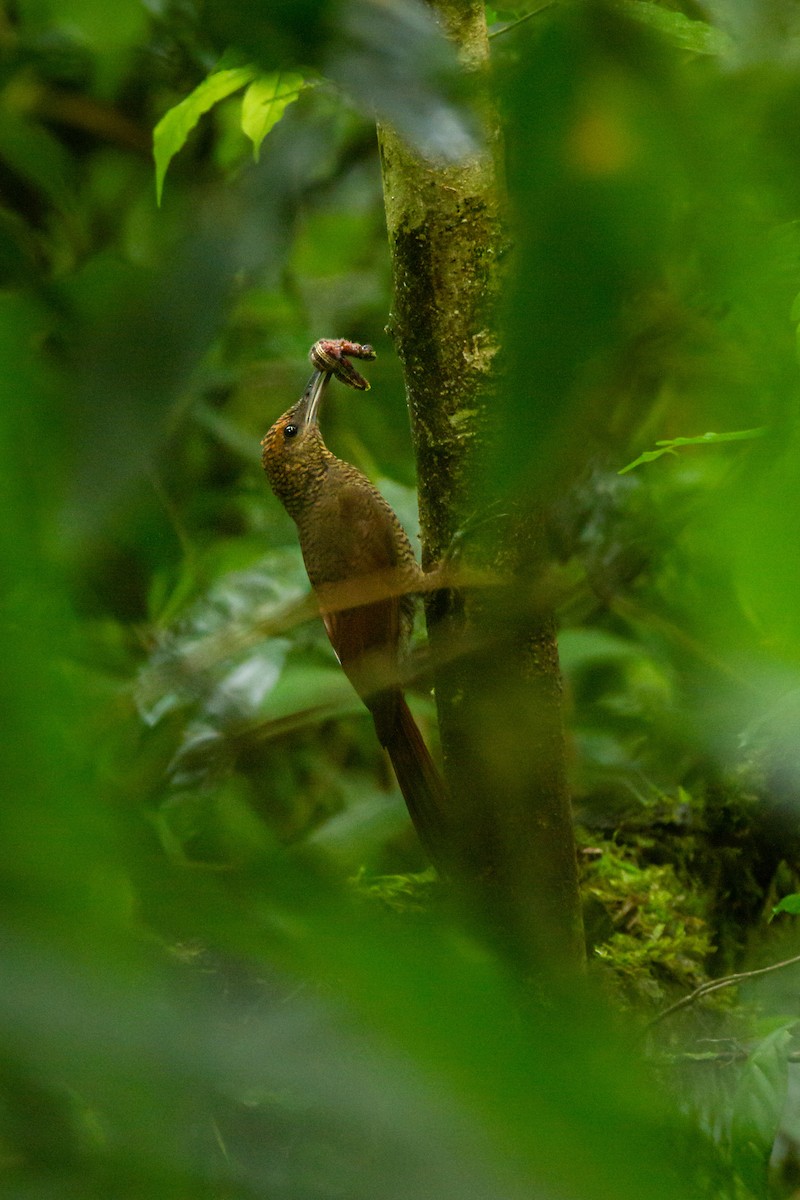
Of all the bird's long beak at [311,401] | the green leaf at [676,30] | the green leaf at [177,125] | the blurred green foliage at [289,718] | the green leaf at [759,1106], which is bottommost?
the green leaf at [759,1106]

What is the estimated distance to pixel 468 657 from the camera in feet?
3.56

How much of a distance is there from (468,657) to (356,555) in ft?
3.52

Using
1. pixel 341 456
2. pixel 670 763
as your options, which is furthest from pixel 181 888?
pixel 341 456

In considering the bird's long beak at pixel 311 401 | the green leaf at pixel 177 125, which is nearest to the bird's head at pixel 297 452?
the bird's long beak at pixel 311 401

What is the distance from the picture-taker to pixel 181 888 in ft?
0.90

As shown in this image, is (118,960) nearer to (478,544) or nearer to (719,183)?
(719,183)

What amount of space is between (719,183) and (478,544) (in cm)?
51

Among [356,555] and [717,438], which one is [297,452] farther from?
[717,438]

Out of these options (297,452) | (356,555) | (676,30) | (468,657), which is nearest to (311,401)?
(297,452)

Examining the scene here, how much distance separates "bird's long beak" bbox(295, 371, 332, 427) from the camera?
7.74 ft

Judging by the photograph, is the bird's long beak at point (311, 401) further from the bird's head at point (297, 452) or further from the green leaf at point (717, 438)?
the green leaf at point (717, 438)

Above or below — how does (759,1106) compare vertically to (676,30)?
below

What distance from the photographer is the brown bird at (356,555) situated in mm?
1750

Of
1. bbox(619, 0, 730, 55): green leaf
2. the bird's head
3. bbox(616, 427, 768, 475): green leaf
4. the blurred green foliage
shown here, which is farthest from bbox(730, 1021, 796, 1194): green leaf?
the bird's head
